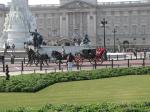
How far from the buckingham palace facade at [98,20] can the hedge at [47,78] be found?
148m

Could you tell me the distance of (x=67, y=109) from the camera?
18.0 metres

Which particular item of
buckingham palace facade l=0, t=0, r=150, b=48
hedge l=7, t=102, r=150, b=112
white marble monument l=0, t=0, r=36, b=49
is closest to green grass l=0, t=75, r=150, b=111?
hedge l=7, t=102, r=150, b=112

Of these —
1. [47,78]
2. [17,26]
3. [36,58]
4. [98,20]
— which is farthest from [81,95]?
[98,20]

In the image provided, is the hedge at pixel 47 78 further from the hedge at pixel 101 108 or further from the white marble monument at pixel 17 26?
the white marble monument at pixel 17 26

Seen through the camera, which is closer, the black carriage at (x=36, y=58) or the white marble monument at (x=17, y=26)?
the black carriage at (x=36, y=58)

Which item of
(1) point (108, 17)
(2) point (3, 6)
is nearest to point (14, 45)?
(2) point (3, 6)

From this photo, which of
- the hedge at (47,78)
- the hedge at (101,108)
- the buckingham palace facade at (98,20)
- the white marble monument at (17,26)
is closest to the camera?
the hedge at (101,108)

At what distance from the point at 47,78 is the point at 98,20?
540 feet

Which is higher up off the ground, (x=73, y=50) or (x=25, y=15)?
(x=25, y=15)

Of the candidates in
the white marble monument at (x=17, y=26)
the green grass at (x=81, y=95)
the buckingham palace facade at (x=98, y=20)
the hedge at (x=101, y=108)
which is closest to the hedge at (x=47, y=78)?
the green grass at (x=81, y=95)

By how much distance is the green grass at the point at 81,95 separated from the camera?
22.4 metres

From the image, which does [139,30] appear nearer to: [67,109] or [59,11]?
[59,11]

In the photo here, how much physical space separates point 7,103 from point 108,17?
565 feet

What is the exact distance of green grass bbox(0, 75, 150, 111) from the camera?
22.4 metres
